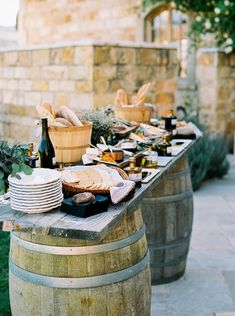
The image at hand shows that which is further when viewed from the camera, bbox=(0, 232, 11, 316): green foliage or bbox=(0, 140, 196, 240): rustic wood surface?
bbox=(0, 232, 11, 316): green foliage

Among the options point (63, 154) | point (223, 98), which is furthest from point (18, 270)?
point (223, 98)

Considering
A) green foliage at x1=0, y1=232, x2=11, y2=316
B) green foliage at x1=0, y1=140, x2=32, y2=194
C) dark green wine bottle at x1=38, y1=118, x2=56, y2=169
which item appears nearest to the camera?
green foliage at x1=0, y1=140, x2=32, y2=194

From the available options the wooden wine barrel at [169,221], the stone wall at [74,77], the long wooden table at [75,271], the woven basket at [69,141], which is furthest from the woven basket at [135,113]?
the long wooden table at [75,271]

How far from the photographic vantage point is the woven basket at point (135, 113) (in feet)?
13.7

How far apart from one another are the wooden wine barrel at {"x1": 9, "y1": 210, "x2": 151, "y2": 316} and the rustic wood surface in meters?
0.19

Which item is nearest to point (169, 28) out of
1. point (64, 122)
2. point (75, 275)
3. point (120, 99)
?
point (120, 99)

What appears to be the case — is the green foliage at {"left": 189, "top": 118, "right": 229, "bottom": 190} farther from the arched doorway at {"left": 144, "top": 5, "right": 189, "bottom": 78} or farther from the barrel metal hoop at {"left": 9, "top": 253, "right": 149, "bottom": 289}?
the barrel metal hoop at {"left": 9, "top": 253, "right": 149, "bottom": 289}

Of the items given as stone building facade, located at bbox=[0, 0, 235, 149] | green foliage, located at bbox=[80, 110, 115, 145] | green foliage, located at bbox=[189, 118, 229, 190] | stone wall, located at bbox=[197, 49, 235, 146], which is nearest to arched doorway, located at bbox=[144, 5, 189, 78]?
stone building facade, located at bbox=[0, 0, 235, 149]

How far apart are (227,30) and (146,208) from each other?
6.09 meters

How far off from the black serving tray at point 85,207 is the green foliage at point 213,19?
22.9 feet

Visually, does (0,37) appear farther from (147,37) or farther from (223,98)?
(223,98)

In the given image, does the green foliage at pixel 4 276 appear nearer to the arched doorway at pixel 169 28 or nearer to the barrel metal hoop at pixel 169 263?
the barrel metal hoop at pixel 169 263

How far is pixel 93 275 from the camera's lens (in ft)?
7.53

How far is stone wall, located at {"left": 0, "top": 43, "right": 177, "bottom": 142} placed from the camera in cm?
627
